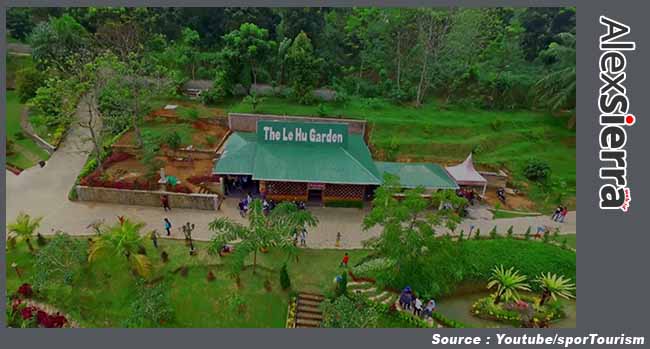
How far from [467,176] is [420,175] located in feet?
11.1

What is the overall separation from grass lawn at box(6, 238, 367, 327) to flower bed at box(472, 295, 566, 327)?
5.88 m

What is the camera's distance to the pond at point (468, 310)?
52.9 feet

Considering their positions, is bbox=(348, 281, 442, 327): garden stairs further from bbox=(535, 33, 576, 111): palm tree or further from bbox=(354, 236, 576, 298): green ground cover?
bbox=(535, 33, 576, 111): palm tree

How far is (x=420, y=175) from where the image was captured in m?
23.1

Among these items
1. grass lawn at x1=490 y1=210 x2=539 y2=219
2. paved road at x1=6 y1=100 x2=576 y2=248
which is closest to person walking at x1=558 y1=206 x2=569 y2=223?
paved road at x1=6 y1=100 x2=576 y2=248

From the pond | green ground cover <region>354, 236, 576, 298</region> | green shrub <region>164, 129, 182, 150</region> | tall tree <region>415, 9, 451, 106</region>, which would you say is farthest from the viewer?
tall tree <region>415, 9, 451, 106</region>

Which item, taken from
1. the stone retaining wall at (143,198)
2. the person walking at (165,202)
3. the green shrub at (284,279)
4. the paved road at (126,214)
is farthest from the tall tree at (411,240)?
the person walking at (165,202)

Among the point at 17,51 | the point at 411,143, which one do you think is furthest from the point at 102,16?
the point at 411,143

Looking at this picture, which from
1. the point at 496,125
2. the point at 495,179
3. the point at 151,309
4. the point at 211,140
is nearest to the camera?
the point at 151,309

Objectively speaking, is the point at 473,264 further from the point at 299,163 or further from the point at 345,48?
the point at 345,48

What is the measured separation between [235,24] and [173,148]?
60.1ft

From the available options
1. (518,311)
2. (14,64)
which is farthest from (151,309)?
(14,64)

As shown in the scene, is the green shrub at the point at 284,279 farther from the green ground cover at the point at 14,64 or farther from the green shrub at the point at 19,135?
the green ground cover at the point at 14,64

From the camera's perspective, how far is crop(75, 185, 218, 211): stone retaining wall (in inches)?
837
